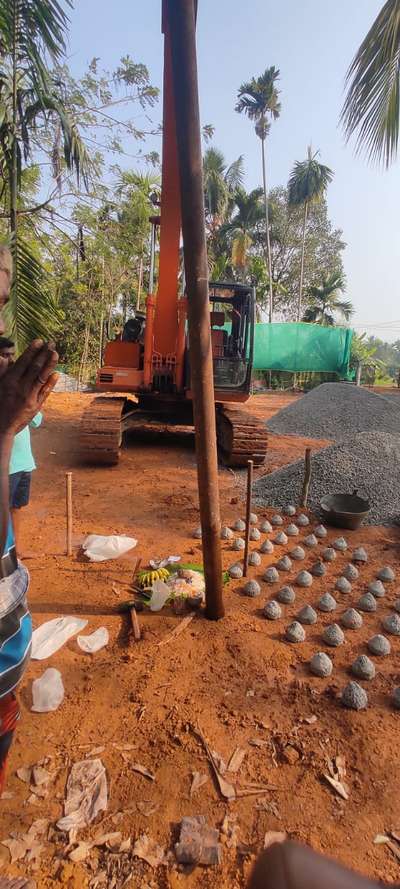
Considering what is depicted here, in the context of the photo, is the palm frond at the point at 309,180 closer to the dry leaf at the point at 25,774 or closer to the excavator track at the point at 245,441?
the excavator track at the point at 245,441

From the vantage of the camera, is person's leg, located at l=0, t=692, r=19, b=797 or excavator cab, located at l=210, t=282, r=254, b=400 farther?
excavator cab, located at l=210, t=282, r=254, b=400

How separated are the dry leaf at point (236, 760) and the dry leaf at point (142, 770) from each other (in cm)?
32

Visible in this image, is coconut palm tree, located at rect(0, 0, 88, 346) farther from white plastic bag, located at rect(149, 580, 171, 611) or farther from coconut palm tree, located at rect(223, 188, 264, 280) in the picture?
coconut palm tree, located at rect(223, 188, 264, 280)

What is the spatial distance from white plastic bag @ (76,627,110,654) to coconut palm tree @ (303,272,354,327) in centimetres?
2636

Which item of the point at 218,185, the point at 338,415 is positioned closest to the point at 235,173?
the point at 218,185

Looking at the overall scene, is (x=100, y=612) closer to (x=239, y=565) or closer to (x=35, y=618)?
(x=35, y=618)

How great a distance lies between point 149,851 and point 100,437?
5.23 metres

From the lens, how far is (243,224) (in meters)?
27.0

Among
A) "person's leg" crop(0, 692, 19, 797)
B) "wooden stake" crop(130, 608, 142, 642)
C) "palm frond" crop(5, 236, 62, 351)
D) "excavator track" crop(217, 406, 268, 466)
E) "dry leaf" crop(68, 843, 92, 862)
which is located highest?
"palm frond" crop(5, 236, 62, 351)

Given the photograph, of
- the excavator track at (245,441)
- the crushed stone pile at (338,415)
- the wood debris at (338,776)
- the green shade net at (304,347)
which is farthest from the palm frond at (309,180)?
the wood debris at (338,776)

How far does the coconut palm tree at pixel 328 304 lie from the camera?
2594 cm

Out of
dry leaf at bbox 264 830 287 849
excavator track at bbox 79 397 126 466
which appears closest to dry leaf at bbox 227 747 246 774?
dry leaf at bbox 264 830 287 849

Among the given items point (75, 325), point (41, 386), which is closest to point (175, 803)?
point (41, 386)

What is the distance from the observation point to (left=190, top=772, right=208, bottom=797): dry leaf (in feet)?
5.76
